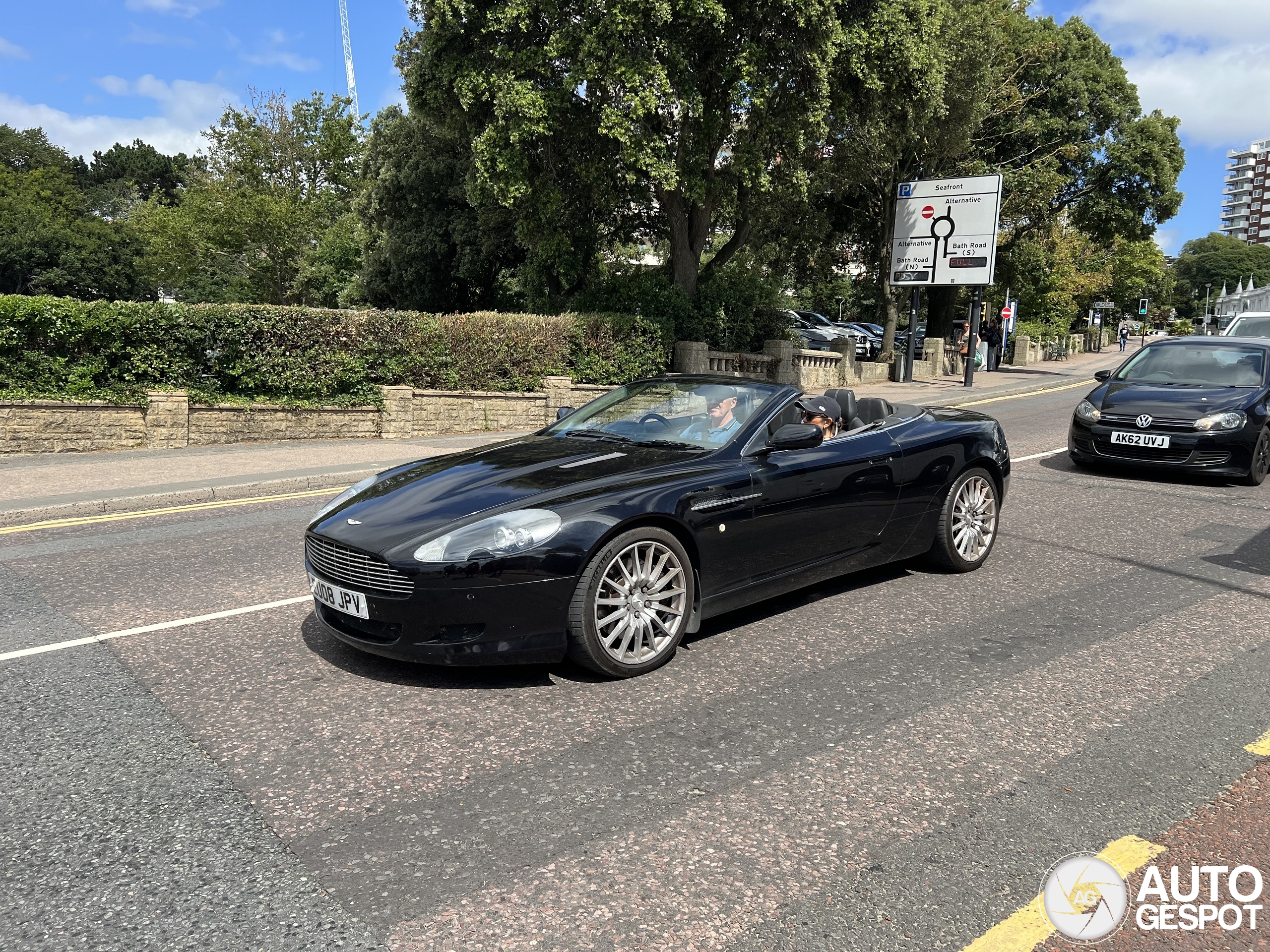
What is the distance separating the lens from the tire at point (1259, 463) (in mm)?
9617

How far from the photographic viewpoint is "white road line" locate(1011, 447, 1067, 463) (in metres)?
11.6

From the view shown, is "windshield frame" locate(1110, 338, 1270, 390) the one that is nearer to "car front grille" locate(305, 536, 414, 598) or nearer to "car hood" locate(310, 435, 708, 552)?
"car hood" locate(310, 435, 708, 552)

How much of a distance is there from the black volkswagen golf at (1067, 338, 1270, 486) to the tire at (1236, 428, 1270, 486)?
1cm

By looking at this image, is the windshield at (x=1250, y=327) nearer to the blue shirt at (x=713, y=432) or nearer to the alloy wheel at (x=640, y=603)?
the blue shirt at (x=713, y=432)

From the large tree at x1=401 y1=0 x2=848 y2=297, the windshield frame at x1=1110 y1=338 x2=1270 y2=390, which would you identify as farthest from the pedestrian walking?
the windshield frame at x1=1110 y1=338 x2=1270 y2=390

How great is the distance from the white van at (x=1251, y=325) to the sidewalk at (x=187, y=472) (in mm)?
12822

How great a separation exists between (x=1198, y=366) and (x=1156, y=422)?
1611 millimetres

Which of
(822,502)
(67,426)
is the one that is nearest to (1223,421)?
(822,502)

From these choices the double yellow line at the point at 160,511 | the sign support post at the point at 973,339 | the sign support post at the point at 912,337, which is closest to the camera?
the double yellow line at the point at 160,511

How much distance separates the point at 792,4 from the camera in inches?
637

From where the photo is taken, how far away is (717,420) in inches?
207

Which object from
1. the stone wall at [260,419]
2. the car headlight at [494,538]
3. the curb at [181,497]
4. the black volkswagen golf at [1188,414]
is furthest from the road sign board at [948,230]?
the car headlight at [494,538]

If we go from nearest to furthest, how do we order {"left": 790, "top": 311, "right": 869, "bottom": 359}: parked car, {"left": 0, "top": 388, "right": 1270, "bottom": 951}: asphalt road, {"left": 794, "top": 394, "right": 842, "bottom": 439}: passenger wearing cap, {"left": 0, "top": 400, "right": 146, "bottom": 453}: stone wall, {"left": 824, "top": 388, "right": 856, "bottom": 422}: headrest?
1. {"left": 0, "top": 388, "right": 1270, "bottom": 951}: asphalt road
2. {"left": 794, "top": 394, "right": 842, "bottom": 439}: passenger wearing cap
3. {"left": 824, "top": 388, "right": 856, "bottom": 422}: headrest
4. {"left": 0, "top": 400, "right": 146, "bottom": 453}: stone wall
5. {"left": 790, "top": 311, "right": 869, "bottom": 359}: parked car

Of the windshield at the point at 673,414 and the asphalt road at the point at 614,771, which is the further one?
the windshield at the point at 673,414
